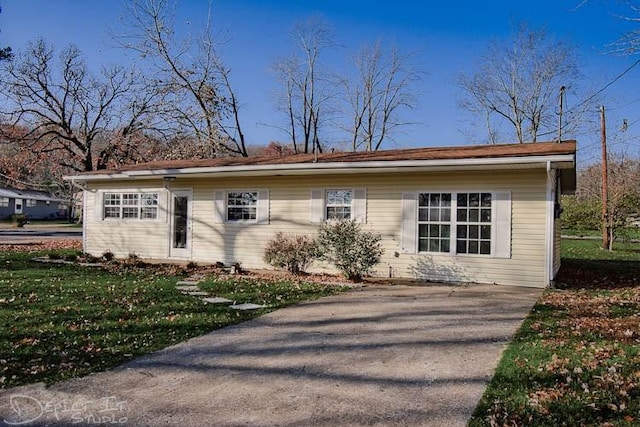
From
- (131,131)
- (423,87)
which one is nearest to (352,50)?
(423,87)

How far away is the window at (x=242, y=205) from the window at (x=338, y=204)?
2.07 m

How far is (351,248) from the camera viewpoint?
10000 mm

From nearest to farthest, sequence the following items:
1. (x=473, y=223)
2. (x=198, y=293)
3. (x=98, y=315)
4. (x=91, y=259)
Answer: (x=98, y=315) < (x=198, y=293) < (x=473, y=223) < (x=91, y=259)

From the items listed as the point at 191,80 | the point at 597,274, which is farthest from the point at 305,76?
the point at 597,274

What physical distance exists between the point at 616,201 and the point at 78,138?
2663cm

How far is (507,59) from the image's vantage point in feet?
106

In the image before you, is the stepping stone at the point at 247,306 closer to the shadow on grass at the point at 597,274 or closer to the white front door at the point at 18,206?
the shadow on grass at the point at 597,274

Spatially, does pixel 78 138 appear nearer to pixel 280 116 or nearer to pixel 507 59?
pixel 280 116

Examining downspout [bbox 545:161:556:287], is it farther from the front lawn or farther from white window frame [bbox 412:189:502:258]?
the front lawn

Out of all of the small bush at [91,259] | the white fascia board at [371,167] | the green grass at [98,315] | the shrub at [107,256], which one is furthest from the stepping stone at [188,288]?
the shrub at [107,256]

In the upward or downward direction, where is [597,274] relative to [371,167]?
downward

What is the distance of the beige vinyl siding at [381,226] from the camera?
9.56 m

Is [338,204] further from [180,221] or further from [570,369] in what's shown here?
[570,369]

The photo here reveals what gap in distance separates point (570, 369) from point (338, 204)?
24.9 ft
